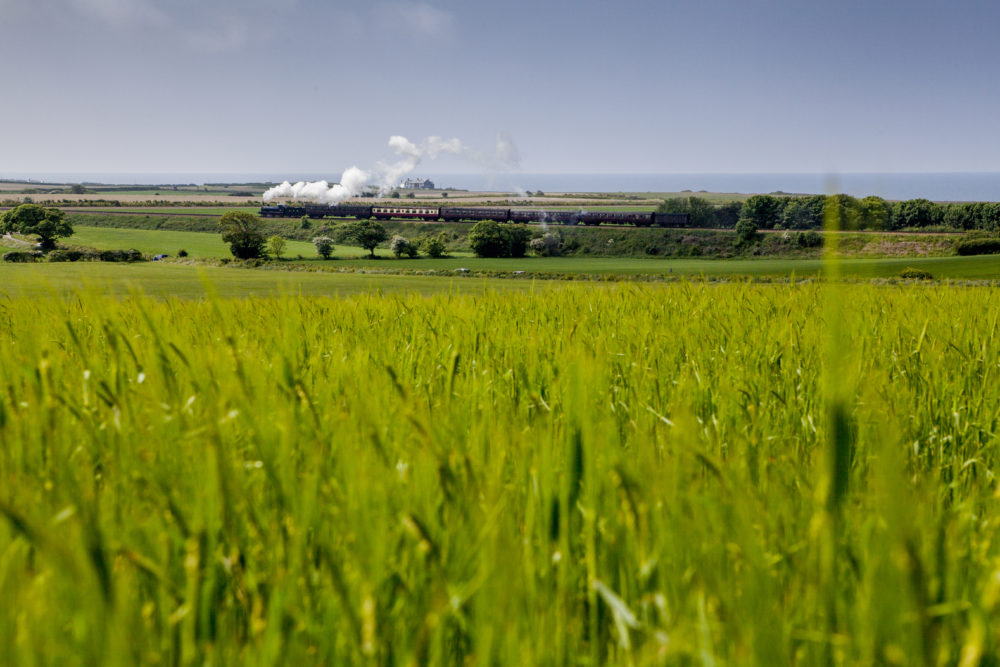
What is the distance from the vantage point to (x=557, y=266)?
77.2m

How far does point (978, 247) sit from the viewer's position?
261ft

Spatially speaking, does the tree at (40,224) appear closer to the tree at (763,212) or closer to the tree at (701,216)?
the tree at (701,216)

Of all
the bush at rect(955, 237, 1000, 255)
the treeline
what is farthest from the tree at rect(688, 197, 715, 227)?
the bush at rect(955, 237, 1000, 255)

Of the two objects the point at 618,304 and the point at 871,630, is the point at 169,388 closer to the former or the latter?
the point at 871,630

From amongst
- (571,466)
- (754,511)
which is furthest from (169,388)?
(754,511)

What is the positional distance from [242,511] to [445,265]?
259 ft

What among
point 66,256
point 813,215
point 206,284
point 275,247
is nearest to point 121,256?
point 66,256

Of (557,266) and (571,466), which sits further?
(557,266)

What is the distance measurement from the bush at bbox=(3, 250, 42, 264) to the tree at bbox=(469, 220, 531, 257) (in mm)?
A: 51541

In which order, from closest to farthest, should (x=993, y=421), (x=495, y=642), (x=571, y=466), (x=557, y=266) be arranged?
(x=495, y=642) < (x=571, y=466) < (x=993, y=421) < (x=557, y=266)

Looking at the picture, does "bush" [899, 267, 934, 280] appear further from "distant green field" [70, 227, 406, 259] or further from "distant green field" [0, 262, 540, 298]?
"distant green field" [70, 227, 406, 259]

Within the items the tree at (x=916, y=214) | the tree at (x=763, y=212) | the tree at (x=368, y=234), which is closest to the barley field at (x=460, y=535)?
the tree at (x=368, y=234)

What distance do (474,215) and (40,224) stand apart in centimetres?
5654

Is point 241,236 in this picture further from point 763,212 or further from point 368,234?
point 763,212
